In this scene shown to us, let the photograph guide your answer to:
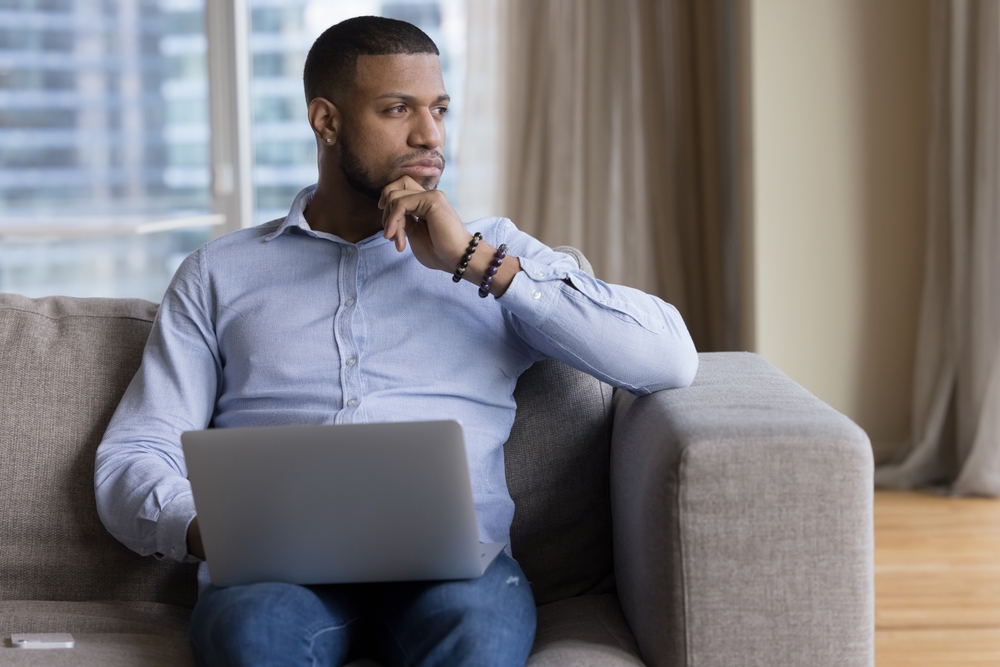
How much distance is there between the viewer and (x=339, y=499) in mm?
1013

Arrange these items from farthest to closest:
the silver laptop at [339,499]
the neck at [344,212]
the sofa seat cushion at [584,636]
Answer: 1. the neck at [344,212]
2. the sofa seat cushion at [584,636]
3. the silver laptop at [339,499]

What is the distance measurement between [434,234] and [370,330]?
0.17m

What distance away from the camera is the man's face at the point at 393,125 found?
1425 millimetres

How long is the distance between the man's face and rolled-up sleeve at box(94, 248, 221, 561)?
282 mm

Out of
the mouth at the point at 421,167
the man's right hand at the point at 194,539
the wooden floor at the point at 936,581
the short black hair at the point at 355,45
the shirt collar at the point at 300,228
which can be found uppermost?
the short black hair at the point at 355,45

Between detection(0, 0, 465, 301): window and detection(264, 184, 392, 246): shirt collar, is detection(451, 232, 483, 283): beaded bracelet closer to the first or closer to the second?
detection(264, 184, 392, 246): shirt collar

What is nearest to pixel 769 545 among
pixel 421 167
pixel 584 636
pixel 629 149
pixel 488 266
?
pixel 584 636

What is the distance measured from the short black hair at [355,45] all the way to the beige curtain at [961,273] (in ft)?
6.27

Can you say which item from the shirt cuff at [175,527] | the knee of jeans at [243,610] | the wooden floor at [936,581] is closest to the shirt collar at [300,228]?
the shirt cuff at [175,527]

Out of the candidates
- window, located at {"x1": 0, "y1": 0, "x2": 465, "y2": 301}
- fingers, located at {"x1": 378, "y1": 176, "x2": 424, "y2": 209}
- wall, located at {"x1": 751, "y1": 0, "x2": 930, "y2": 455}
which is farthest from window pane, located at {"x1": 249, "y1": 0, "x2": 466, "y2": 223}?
fingers, located at {"x1": 378, "y1": 176, "x2": 424, "y2": 209}

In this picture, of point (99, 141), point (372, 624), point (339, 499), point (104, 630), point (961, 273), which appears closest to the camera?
point (339, 499)

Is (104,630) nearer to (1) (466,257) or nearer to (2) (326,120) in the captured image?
(1) (466,257)

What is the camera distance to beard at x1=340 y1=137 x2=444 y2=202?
1426mm

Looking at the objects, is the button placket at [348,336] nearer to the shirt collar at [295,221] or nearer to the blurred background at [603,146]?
the shirt collar at [295,221]
